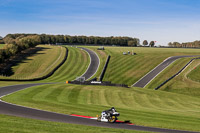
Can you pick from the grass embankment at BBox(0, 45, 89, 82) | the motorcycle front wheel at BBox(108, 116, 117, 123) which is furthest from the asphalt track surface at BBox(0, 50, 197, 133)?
the grass embankment at BBox(0, 45, 89, 82)

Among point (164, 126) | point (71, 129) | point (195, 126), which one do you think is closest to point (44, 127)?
point (71, 129)

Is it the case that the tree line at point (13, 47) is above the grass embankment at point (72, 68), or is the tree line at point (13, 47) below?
above

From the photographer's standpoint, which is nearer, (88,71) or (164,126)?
(164,126)

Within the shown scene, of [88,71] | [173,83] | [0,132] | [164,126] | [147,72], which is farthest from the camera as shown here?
[88,71]

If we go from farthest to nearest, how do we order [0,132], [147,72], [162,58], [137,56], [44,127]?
[137,56] → [162,58] → [147,72] → [44,127] → [0,132]

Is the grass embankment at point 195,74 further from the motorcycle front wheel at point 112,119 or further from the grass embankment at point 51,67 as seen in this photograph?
the motorcycle front wheel at point 112,119

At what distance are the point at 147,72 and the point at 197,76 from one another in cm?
1887

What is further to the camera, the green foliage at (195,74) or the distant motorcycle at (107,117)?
the green foliage at (195,74)

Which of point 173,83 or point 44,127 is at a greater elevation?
point 44,127

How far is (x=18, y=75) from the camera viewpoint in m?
93.7

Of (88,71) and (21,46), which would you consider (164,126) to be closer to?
(88,71)

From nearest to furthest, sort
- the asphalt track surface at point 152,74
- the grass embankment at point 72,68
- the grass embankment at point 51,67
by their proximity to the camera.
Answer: the asphalt track surface at point 152,74 → the grass embankment at point 72,68 → the grass embankment at point 51,67

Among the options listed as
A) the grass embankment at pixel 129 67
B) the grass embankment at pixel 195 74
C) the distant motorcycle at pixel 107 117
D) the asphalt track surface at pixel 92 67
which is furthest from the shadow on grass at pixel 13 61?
the distant motorcycle at pixel 107 117

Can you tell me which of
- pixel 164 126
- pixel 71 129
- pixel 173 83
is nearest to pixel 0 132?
pixel 71 129
